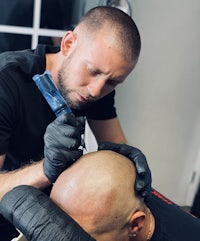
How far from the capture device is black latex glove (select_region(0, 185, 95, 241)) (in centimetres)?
81

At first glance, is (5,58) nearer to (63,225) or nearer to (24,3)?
(24,3)

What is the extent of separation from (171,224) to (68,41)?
737 mm

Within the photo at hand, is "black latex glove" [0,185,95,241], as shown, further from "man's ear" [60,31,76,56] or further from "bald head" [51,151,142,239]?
"man's ear" [60,31,76,56]

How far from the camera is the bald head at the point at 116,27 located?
3.77ft

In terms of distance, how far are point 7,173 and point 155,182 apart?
1194 mm

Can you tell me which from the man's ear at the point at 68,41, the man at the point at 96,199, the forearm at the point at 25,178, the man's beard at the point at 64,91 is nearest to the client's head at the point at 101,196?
the man at the point at 96,199

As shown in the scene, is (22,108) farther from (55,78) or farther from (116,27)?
(116,27)

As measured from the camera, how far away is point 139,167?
100cm

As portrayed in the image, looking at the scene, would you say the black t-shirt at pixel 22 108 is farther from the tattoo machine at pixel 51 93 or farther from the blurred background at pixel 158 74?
the blurred background at pixel 158 74

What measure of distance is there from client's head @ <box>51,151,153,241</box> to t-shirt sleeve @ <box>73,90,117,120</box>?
0.52m

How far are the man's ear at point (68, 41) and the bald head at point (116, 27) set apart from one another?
0.11 feet

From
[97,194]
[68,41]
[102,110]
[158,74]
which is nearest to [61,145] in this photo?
[97,194]

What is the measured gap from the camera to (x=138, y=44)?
3.95 feet

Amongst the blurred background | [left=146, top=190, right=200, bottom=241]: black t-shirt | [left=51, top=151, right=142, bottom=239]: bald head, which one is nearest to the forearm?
[left=51, top=151, right=142, bottom=239]: bald head
